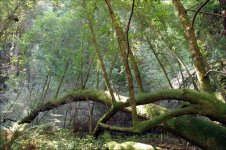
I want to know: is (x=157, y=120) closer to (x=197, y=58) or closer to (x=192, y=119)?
(x=192, y=119)

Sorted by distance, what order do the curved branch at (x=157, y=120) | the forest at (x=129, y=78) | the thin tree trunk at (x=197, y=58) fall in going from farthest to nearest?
the thin tree trunk at (x=197, y=58) → the forest at (x=129, y=78) → the curved branch at (x=157, y=120)

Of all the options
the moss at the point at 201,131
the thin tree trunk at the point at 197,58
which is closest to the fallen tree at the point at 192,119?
the moss at the point at 201,131

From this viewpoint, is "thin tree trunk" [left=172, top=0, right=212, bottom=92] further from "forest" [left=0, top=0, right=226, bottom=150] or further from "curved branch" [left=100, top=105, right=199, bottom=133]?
"curved branch" [left=100, top=105, right=199, bottom=133]

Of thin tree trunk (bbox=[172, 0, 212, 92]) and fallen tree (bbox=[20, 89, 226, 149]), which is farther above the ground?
thin tree trunk (bbox=[172, 0, 212, 92])

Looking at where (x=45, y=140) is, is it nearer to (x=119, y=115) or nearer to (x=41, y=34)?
(x=119, y=115)

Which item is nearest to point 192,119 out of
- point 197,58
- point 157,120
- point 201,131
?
point 201,131

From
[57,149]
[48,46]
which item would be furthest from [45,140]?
[48,46]

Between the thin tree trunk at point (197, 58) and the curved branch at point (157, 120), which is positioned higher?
the thin tree trunk at point (197, 58)

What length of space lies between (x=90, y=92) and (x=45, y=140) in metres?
2.73

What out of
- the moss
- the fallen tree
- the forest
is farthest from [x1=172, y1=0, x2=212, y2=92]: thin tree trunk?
the moss

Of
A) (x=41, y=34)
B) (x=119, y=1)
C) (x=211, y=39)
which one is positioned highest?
(x=41, y=34)

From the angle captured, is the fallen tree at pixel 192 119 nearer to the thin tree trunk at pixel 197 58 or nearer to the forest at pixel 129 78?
the forest at pixel 129 78

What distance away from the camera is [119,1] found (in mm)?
10961

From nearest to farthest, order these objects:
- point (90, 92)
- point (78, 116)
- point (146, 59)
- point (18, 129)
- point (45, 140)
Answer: point (18, 129)
point (45, 140)
point (90, 92)
point (78, 116)
point (146, 59)
